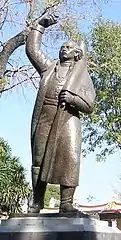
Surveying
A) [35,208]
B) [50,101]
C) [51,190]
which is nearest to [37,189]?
[35,208]

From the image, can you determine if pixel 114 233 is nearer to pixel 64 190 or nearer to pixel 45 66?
pixel 64 190

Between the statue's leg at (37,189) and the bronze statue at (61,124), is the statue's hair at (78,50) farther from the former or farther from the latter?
the statue's leg at (37,189)

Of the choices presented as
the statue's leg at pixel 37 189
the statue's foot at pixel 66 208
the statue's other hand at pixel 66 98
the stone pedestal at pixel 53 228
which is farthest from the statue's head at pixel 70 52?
the stone pedestal at pixel 53 228

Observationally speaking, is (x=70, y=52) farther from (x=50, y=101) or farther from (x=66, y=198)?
(x=66, y=198)

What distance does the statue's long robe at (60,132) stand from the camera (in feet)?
16.9

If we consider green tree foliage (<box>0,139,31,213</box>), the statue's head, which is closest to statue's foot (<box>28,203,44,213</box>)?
the statue's head

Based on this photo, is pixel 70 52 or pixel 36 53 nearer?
pixel 70 52

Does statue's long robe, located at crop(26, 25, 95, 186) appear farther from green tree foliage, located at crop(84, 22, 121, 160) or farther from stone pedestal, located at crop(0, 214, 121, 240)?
green tree foliage, located at crop(84, 22, 121, 160)

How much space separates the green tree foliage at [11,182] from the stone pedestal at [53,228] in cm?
1094

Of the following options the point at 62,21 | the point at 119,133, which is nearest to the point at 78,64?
the point at 62,21

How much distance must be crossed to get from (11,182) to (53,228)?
11844mm

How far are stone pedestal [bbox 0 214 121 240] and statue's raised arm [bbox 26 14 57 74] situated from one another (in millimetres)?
1546

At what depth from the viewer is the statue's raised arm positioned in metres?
5.61

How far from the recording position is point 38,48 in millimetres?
5672
